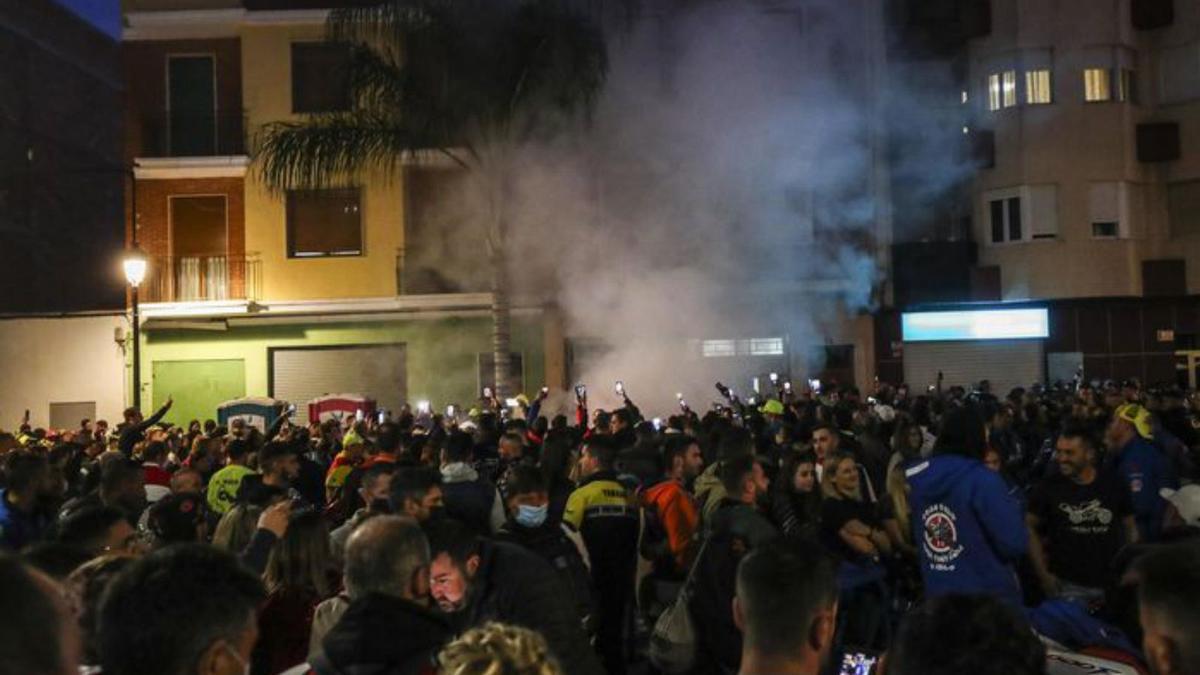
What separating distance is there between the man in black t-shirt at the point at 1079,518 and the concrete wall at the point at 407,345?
57.1ft

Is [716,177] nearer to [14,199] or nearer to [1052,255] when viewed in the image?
[1052,255]

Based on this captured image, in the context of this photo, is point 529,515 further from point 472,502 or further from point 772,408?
point 772,408

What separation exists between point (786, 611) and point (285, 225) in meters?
21.8

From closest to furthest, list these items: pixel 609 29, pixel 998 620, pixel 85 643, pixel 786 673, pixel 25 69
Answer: pixel 998 620, pixel 786 673, pixel 85 643, pixel 609 29, pixel 25 69

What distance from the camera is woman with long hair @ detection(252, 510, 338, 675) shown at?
4.34m

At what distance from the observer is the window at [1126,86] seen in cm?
2642

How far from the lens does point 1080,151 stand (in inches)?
1033

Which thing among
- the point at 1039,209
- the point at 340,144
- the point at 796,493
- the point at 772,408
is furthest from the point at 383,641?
the point at 1039,209

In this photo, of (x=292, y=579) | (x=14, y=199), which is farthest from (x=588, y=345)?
(x=292, y=579)

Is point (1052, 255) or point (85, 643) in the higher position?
point (1052, 255)

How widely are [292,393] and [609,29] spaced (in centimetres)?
911

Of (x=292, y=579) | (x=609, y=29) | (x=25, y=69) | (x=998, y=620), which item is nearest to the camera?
(x=998, y=620)

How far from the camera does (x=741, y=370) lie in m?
23.2

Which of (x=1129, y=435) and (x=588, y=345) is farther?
(x=588, y=345)
